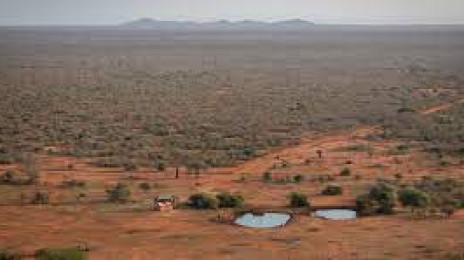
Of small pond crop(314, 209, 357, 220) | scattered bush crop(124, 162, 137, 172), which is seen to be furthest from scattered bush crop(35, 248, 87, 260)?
scattered bush crop(124, 162, 137, 172)

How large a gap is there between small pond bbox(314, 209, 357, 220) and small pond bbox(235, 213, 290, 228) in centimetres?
120

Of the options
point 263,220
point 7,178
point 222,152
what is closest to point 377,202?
point 263,220

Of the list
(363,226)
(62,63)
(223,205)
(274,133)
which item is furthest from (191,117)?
(62,63)

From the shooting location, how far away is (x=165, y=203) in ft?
94.4

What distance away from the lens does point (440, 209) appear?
28047mm

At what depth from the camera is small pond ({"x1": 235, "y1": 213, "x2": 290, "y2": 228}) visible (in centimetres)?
2664

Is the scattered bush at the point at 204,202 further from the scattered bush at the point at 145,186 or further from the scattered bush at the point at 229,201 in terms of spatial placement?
the scattered bush at the point at 145,186

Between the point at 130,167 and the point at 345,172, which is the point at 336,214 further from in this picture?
the point at 130,167

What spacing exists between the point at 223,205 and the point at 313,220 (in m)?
3.61

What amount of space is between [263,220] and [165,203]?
3.69m

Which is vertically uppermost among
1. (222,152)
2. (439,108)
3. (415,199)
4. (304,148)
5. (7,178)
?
(439,108)

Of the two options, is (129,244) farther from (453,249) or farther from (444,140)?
(444,140)

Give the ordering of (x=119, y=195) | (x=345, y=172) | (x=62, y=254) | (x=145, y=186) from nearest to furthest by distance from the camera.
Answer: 1. (x=62, y=254)
2. (x=119, y=195)
3. (x=145, y=186)
4. (x=345, y=172)

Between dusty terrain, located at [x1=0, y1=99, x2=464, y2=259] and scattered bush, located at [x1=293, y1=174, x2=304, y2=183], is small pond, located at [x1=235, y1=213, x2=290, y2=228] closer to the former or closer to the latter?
dusty terrain, located at [x1=0, y1=99, x2=464, y2=259]
